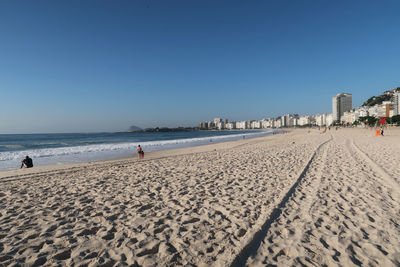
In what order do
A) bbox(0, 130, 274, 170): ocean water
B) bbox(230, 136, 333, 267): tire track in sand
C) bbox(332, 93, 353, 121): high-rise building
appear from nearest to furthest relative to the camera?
bbox(230, 136, 333, 267): tire track in sand → bbox(0, 130, 274, 170): ocean water → bbox(332, 93, 353, 121): high-rise building

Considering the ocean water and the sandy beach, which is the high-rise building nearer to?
the ocean water

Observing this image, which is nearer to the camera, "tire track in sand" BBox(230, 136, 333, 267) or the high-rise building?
"tire track in sand" BBox(230, 136, 333, 267)

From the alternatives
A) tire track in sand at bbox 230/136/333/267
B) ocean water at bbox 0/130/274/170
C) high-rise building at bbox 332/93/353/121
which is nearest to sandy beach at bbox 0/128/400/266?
tire track in sand at bbox 230/136/333/267

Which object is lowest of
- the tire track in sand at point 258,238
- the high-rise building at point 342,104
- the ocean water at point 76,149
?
the ocean water at point 76,149

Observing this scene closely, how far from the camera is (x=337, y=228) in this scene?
10.9 ft

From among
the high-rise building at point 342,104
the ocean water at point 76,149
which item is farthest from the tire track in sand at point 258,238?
the high-rise building at point 342,104

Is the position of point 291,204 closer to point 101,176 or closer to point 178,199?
point 178,199

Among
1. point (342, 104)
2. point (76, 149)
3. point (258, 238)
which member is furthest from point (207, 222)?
point (342, 104)

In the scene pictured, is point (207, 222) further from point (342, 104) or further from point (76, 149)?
point (342, 104)

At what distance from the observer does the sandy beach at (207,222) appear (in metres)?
2.72

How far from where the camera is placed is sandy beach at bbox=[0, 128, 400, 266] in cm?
272

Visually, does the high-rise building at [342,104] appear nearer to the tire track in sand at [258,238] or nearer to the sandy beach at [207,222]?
the sandy beach at [207,222]

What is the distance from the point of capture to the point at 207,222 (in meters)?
3.65

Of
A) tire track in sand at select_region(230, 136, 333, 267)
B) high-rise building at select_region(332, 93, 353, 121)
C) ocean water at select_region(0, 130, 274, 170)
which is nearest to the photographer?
tire track in sand at select_region(230, 136, 333, 267)
